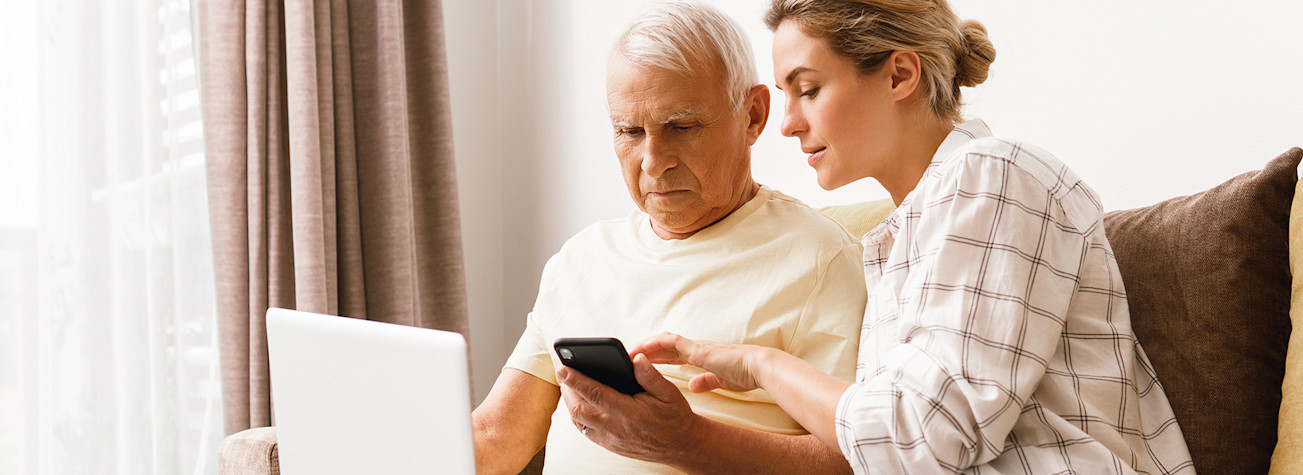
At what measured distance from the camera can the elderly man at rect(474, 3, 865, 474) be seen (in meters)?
1.23

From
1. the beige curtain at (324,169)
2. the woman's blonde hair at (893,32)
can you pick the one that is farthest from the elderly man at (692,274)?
the beige curtain at (324,169)

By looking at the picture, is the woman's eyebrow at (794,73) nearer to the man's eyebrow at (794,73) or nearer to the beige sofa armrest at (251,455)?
the man's eyebrow at (794,73)

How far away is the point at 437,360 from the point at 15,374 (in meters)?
1.48

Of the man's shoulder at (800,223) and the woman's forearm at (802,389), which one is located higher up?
the man's shoulder at (800,223)

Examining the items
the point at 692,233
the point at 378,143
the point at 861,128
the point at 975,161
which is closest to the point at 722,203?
the point at 692,233

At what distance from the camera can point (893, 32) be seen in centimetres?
108

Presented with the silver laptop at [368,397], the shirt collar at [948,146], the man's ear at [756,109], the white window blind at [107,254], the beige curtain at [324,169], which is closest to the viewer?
the silver laptop at [368,397]

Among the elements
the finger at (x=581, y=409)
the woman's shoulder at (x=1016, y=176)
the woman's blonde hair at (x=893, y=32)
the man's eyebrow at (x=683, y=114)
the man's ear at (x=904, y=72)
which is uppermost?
the woman's blonde hair at (x=893, y=32)

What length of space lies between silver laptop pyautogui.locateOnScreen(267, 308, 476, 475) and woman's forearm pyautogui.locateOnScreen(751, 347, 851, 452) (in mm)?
377

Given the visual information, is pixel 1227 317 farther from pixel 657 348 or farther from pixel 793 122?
pixel 657 348

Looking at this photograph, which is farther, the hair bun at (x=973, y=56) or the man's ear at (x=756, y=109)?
the man's ear at (x=756, y=109)

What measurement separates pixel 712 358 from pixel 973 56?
1.63 feet

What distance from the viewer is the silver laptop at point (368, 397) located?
844mm

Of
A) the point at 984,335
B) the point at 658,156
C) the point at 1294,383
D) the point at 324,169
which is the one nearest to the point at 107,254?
the point at 324,169
